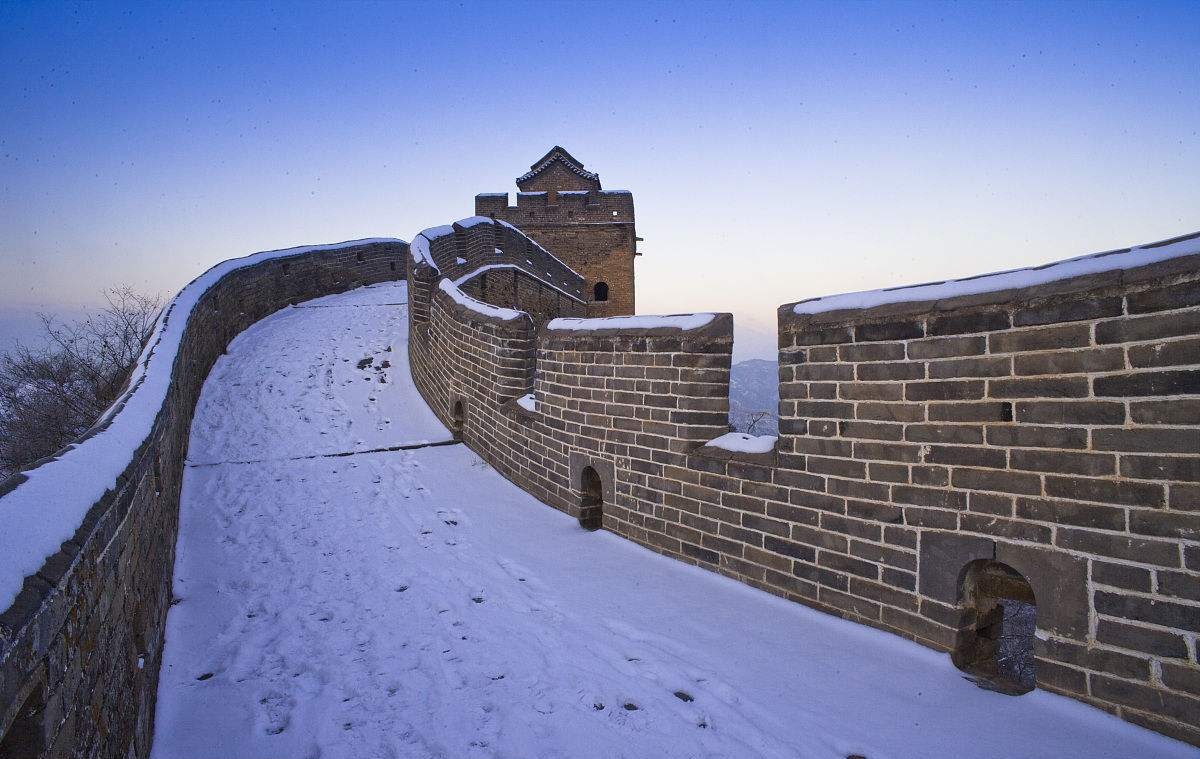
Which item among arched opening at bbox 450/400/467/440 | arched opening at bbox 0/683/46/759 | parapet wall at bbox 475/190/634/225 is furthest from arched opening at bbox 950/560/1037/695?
parapet wall at bbox 475/190/634/225

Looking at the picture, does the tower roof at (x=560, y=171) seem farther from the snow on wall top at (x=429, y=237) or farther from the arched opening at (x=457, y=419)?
the arched opening at (x=457, y=419)

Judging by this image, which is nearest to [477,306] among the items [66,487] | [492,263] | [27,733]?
[66,487]

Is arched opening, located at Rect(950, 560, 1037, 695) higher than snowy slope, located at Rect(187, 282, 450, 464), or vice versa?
snowy slope, located at Rect(187, 282, 450, 464)

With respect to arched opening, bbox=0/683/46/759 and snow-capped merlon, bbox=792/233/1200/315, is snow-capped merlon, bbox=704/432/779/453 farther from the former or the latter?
arched opening, bbox=0/683/46/759

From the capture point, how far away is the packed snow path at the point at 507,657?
9.27 feet

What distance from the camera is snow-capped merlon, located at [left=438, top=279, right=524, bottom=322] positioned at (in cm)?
757

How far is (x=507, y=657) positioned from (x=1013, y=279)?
3.60 metres

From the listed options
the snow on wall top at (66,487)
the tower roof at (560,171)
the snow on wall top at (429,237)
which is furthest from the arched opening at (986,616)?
the tower roof at (560,171)

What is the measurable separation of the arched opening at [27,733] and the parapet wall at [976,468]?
12.8 ft

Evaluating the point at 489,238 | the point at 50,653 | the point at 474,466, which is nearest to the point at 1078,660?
the point at 50,653

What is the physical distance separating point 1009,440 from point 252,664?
4507 mm

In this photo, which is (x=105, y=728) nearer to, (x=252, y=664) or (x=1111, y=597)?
(x=252, y=664)

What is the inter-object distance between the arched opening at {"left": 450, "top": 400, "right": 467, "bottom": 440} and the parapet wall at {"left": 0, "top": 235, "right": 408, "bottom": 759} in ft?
12.5

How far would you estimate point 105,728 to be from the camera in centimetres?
217
